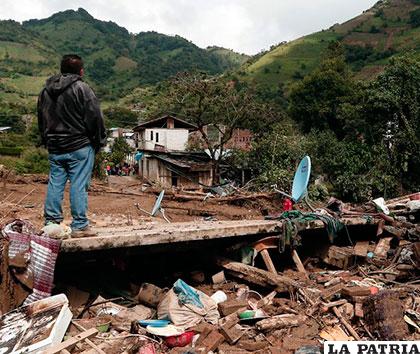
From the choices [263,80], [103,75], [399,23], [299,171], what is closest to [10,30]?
[103,75]

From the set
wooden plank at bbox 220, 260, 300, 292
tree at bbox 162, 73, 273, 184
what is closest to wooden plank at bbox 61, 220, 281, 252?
wooden plank at bbox 220, 260, 300, 292

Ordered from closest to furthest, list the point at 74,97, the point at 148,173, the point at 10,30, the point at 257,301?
the point at 74,97 < the point at 257,301 < the point at 148,173 < the point at 10,30

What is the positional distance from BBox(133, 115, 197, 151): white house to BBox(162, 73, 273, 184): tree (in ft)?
33.2

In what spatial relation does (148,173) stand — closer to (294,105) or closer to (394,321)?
(294,105)

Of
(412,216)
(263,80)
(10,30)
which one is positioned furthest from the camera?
(10,30)

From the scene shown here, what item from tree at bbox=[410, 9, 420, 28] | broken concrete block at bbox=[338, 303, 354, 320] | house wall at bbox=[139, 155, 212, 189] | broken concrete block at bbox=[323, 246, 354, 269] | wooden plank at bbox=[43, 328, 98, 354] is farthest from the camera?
tree at bbox=[410, 9, 420, 28]

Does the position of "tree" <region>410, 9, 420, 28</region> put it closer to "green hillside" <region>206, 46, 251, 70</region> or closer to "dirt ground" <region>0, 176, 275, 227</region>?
"green hillside" <region>206, 46, 251, 70</region>

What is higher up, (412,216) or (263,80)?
(263,80)

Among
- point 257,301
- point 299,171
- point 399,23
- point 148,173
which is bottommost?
point 148,173

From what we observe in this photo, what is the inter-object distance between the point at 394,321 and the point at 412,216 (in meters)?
3.98

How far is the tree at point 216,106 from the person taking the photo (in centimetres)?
2742

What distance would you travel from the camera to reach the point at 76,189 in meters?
3.79

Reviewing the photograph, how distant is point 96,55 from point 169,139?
116 m

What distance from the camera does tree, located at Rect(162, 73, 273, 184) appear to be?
2742cm
